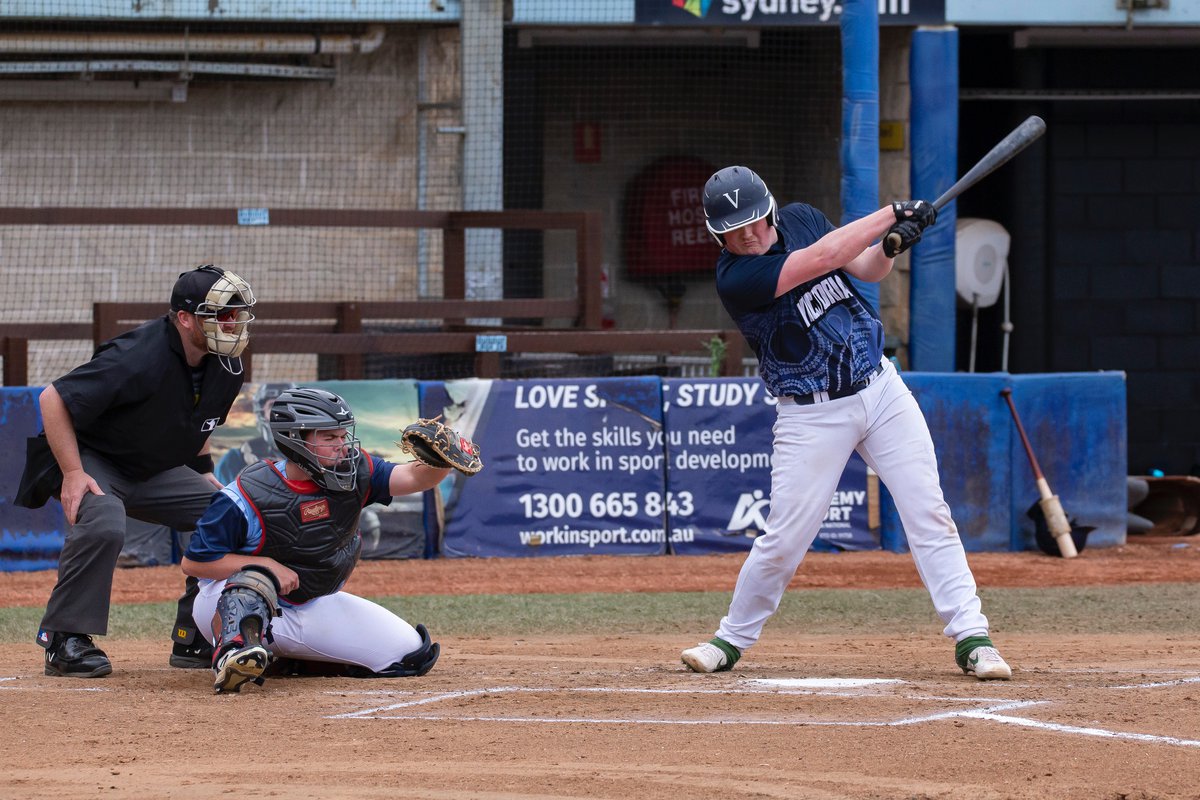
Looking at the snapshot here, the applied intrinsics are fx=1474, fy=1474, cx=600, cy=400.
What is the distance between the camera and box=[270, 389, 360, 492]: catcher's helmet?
5383mm

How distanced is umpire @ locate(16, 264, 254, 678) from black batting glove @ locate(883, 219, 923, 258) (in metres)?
2.54

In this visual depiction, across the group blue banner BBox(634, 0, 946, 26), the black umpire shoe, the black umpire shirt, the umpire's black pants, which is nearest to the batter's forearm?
the black umpire shirt

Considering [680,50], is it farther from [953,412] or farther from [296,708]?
[296,708]

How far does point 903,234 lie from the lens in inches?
209

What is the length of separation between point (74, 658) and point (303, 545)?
109 centimetres

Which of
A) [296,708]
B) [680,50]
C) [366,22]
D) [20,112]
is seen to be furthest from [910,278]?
[296,708]

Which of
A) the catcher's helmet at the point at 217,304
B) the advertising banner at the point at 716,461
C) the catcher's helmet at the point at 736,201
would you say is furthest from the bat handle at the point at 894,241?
the advertising banner at the point at 716,461

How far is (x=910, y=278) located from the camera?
1482 centimetres

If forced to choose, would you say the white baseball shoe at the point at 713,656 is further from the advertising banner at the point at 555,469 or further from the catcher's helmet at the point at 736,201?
the advertising banner at the point at 555,469

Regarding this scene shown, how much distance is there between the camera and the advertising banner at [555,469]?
36.0 ft

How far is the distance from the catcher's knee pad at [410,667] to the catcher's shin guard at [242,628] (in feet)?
1.75

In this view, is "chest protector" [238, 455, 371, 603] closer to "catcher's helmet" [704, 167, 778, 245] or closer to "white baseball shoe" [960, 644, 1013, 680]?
"catcher's helmet" [704, 167, 778, 245]

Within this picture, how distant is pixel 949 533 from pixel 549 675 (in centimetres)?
166

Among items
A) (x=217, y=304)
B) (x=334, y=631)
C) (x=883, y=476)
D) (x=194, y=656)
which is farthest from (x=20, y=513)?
(x=883, y=476)
